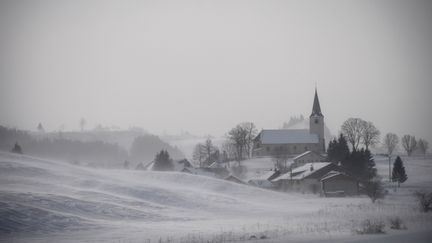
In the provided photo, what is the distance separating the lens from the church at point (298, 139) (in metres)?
129

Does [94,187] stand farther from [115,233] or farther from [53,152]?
[53,152]

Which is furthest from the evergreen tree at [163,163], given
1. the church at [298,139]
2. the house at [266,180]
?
the church at [298,139]

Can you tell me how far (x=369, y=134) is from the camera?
123 meters

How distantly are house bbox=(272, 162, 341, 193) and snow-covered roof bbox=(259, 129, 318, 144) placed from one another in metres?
43.7

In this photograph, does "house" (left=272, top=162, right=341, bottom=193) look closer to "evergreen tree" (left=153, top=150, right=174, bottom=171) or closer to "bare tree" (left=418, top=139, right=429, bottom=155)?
"evergreen tree" (left=153, top=150, right=174, bottom=171)

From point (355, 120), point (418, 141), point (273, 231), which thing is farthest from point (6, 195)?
point (418, 141)

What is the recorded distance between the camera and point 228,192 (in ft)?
190

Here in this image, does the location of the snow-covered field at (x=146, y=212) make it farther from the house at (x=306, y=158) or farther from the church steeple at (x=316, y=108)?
the church steeple at (x=316, y=108)

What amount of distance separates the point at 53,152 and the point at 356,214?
141 m

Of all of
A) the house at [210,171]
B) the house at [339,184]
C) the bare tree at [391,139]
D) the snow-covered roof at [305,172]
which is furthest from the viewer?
the bare tree at [391,139]

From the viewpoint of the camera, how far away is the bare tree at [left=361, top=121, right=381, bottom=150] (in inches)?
4830

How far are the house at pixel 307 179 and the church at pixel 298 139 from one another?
4238 cm

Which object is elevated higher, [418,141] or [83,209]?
[418,141]

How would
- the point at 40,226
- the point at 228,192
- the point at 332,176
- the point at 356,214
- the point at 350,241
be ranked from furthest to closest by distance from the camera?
the point at 332,176
the point at 228,192
the point at 356,214
the point at 40,226
the point at 350,241
